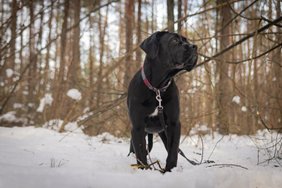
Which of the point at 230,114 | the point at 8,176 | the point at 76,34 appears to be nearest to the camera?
the point at 8,176

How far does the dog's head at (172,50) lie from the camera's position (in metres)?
3.15

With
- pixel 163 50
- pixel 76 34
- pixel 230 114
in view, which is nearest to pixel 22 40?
pixel 76 34

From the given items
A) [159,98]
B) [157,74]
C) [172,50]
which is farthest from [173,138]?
[172,50]

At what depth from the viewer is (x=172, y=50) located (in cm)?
328

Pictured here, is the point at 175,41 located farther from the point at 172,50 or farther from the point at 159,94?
the point at 159,94

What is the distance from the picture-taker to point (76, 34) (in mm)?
11953

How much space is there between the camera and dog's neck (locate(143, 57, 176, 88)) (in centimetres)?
332

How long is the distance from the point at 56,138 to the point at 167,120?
11.0 ft

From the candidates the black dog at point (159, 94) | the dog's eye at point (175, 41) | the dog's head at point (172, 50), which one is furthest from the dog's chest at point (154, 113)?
A: the dog's eye at point (175, 41)

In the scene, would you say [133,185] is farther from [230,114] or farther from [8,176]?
[230,114]

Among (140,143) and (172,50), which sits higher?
(172,50)

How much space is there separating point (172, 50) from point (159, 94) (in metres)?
0.44

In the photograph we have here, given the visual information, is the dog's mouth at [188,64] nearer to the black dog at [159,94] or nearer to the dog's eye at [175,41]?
the black dog at [159,94]

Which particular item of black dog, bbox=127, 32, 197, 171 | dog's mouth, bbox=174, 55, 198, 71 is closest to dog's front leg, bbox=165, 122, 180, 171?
black dog, bbox=127, 32, 197, 171
